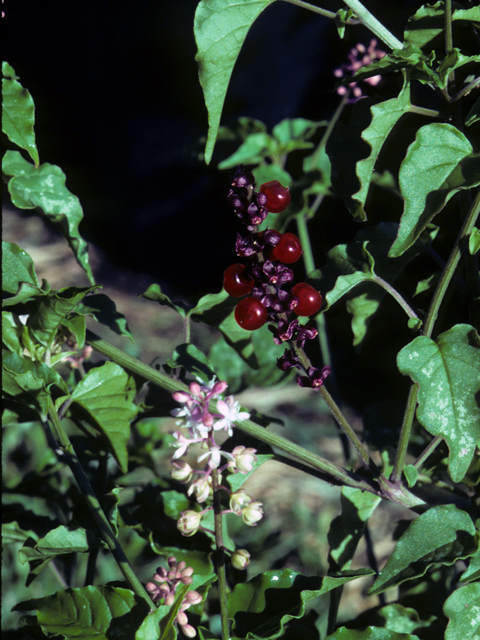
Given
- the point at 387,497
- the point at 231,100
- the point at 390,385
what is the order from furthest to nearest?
the point at 231,100 < the point at 390,385 < the point at 387,497

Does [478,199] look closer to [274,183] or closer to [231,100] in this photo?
[274,183]

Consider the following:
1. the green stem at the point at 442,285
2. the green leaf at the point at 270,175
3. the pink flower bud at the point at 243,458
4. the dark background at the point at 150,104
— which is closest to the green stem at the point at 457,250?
the green stem at the point at 442,285

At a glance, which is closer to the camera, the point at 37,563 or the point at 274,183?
the point at 274,183

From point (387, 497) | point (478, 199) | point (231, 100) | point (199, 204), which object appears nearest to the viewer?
point (478, 199)

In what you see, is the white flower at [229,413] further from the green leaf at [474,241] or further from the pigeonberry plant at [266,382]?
the green leaf at [474,241]

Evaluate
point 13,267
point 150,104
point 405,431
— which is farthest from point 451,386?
point 150,104

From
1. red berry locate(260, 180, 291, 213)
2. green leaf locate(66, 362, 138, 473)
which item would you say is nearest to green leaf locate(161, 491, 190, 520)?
green leaf locate(66, 362, 138, 473)

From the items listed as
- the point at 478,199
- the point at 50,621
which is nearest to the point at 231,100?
the point at 478,199

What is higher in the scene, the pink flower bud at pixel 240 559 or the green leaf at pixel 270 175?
the green leaf at pixel 270 175
